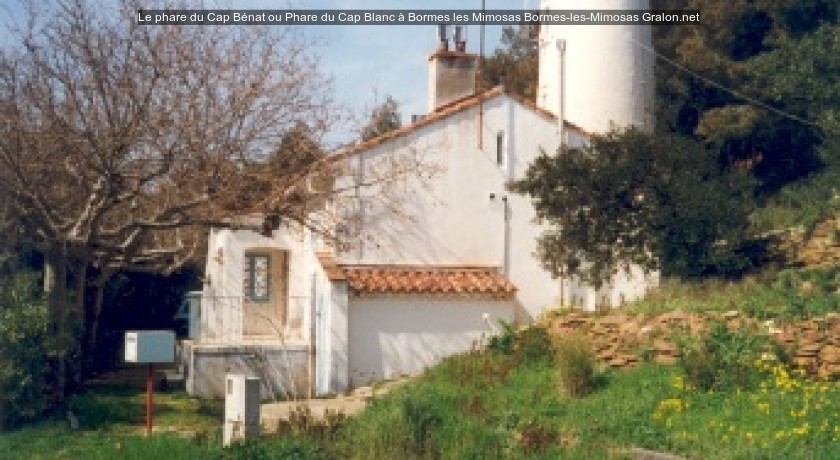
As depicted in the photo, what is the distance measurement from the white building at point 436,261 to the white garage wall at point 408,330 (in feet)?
0.08

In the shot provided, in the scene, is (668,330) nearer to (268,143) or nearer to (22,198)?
(268,143)

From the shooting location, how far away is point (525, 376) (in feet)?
50.6

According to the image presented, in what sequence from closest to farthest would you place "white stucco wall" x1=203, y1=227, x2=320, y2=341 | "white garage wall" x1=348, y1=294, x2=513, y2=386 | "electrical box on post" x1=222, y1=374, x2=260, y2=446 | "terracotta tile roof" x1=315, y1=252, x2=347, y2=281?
"electrical box on post" x1=222, y1=374, x2=260, y2=446 → "terracotta tile roof" x1=315, y1=252, x2=347, y2=281 → "white garage wall" x1=348, y1=294, x2=513, y2=386 → "white stucco wall" x1=203, y1=227, x2=320, y2=341

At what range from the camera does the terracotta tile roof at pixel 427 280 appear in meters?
20.7

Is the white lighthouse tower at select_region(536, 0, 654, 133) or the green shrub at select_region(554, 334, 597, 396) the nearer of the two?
the green shrub at select_region(554, 334, 597, 396)

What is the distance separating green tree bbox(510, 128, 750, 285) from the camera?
62.1 feet

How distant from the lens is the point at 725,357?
13.4 metres

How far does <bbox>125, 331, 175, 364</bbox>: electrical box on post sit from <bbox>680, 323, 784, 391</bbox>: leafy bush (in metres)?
6.79

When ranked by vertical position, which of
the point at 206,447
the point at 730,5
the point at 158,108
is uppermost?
the point at 730,5

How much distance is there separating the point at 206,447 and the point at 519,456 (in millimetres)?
3781

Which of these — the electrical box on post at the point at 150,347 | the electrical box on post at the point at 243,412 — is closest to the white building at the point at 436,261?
the electrical box on post at the point at 150,347

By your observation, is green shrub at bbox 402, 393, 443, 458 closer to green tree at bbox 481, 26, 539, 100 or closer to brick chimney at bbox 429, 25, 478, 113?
brick chimney at bbox 429, 25, 478, 113

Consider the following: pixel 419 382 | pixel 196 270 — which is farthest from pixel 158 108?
pixel 196 270

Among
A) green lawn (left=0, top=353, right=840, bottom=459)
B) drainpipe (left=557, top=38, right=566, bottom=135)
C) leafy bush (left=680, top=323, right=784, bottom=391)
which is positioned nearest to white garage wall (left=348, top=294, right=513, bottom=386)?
drainpipe (left=557, top=38, right=566, bottom=135)
